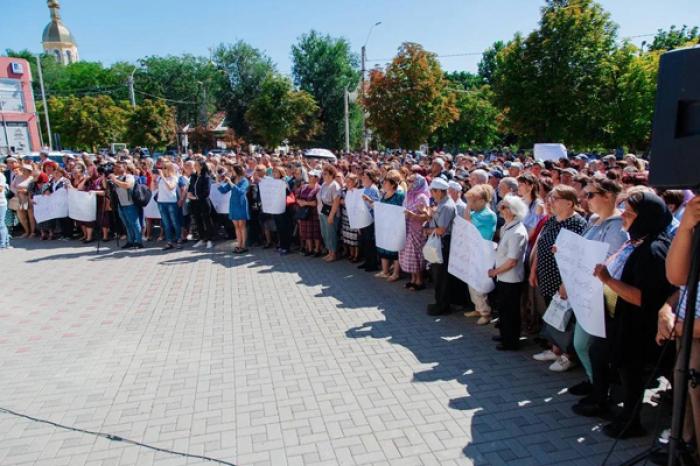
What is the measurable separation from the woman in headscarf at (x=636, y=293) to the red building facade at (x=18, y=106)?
2380 inches

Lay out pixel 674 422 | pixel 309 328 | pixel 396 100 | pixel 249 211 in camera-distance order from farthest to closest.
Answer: pixel 396 100 < pixel 249 211 < pixel 309 328 < pixel 674 422

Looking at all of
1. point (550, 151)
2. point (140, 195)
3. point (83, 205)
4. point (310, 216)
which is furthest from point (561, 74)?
point (83, 205)

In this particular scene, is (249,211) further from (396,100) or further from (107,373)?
(396,100)

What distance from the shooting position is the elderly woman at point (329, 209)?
939 centimetres

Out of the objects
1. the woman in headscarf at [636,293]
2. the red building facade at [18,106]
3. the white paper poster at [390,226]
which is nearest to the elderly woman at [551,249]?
the woman in headscarf at [636,293]

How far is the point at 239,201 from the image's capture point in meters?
10.6

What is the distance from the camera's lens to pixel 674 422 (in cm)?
261

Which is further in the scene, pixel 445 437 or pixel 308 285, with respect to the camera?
pixel 308 285

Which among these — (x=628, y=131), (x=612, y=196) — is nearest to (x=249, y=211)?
(x=612, y=196)

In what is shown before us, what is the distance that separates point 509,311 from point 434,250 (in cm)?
158

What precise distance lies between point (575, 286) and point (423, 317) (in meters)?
2.74

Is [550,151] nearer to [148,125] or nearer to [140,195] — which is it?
[140,195]

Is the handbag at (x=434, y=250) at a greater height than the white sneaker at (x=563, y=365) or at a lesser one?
greater

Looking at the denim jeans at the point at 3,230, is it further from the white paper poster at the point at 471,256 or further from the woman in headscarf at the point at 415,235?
the white paper poster at the point at 471,256
